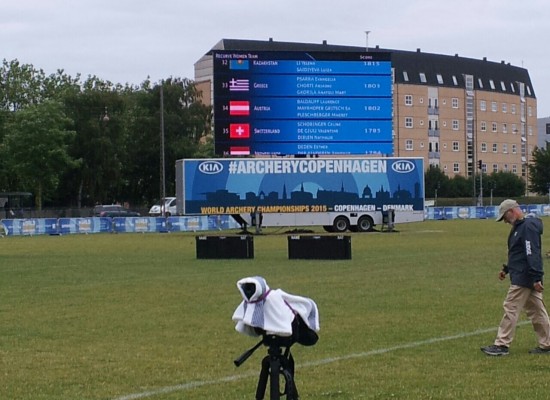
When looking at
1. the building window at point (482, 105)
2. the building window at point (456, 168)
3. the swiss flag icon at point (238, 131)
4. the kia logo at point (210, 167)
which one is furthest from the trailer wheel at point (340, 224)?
the building window at point (482, 105)

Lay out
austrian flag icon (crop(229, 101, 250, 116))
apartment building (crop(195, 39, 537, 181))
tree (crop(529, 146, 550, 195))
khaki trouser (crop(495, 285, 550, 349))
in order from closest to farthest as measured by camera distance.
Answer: khaki trouser (crop(495, 285, 550, 349)) < austrian flag icon (crop(229, 101, 250, 116)) < tree (crop(529, 146, 550, 195)) < apartment building (crop(195, 39, 537, 181))

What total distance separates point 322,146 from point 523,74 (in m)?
97.1

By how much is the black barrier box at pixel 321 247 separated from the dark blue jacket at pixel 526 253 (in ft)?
58.8

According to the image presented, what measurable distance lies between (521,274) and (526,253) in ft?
0.81

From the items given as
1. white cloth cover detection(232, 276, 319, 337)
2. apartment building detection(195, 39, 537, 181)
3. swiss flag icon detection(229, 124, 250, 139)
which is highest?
apartment building detection(195, 39, 537, 181)

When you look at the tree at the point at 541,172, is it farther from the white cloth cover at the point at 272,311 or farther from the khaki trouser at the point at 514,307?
the white cloth cover at the point at 272,311

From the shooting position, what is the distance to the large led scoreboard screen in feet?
151

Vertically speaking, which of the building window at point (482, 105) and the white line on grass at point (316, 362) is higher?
the building window at point (482, 105)

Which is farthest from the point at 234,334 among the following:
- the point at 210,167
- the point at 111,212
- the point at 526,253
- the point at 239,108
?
the point at 111,212

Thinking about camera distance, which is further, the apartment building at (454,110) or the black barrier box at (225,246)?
the apartment building at (454,110)

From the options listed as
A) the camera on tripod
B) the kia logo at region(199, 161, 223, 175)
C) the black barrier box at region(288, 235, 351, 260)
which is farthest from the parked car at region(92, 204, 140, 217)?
the camera on tripod

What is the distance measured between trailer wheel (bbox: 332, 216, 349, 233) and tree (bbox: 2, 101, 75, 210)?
35.1 m

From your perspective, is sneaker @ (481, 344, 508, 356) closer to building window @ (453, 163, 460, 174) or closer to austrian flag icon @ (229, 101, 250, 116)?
austrian flag icon @ (229, 101, 250, 116)

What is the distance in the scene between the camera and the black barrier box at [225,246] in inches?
1220
